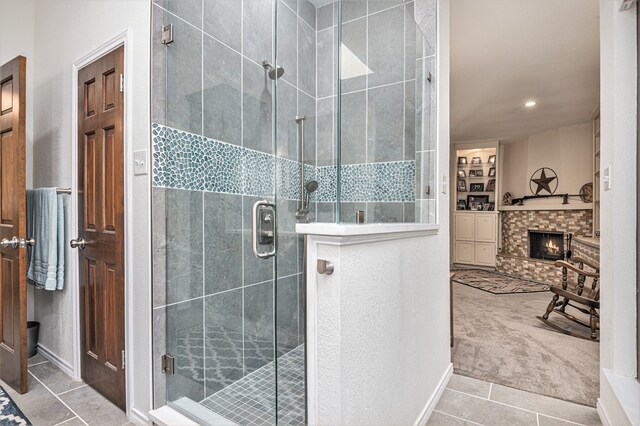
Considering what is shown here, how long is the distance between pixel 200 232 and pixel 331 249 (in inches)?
38.0

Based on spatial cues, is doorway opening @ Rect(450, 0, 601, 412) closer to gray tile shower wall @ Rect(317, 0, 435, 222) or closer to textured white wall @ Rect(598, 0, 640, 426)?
textured white wall @ Rect(598, 0, 640, 426)

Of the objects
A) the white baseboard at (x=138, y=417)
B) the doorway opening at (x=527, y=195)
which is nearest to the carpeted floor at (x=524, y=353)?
the doorway opening at (x=527, y=195)

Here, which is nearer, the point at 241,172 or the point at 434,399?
the point at 241,172

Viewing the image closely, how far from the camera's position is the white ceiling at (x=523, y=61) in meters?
2.69

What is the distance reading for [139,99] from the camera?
1.66 meters

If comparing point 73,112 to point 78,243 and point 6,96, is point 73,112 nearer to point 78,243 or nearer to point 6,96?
point 6,96

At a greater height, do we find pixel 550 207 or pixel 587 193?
pixel 587 193

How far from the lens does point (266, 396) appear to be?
1.52m

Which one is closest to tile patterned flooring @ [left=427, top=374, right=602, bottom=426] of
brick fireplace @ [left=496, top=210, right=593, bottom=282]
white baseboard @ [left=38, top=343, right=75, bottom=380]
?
white baseboard @ [left=38, top=343, right=75, bottom=380]

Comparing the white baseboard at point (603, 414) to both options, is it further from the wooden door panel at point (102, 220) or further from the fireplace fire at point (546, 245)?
the fireplace fire at point (546, 245)

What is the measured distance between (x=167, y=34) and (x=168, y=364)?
165cm

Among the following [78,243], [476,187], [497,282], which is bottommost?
[497,282]

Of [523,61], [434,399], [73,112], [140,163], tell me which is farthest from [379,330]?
[523,61]

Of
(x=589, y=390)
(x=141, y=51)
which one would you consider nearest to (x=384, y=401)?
(x=589, y=390)
